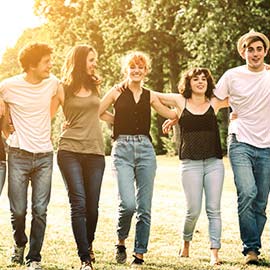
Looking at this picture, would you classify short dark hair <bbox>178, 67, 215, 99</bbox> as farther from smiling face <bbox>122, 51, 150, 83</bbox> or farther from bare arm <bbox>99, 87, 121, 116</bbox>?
bare arm <bbox>99, 87, 121, 116</bbox>

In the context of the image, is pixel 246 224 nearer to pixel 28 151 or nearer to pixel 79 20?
pixel 28 151

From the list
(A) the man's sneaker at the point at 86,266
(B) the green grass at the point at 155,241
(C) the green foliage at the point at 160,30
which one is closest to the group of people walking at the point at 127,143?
(A) the man's sneaker at the point at 86,266

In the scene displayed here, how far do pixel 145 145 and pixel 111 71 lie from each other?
32832 mm

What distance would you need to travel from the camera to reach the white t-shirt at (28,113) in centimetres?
669

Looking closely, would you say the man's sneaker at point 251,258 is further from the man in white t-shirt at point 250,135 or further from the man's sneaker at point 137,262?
the man's sneaker at point 137,262

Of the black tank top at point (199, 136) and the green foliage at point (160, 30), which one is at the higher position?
the green foliage at point (160, 30)

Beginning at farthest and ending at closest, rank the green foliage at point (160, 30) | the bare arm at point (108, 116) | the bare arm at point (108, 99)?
the green foliage at point (160, 30), the bare arm at point (108, 116), the bare arm at point (108, 99)

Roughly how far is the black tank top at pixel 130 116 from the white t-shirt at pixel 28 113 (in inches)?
34.1

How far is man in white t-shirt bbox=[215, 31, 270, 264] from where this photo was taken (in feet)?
24.0

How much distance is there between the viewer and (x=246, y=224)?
7344 millimetres

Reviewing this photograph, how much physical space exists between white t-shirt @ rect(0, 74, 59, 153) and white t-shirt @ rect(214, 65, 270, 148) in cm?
208

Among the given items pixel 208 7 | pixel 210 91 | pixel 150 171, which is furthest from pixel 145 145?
pixel 208 7

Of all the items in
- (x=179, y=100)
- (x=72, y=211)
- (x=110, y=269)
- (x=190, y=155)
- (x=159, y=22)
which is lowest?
(x=110, y=269)

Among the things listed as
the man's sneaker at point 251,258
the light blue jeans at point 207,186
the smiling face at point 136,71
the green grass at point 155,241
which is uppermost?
the smiling face at point 136,71
